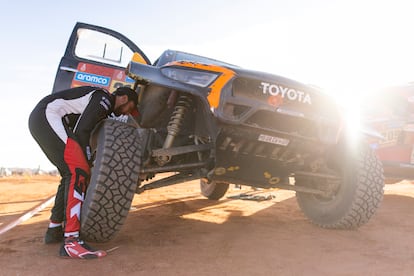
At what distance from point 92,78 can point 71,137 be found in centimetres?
303

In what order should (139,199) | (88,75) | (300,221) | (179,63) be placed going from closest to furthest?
(179,63), (300,221), (88,75), (139,199)

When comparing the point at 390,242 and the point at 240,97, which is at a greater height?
the point at 240,97

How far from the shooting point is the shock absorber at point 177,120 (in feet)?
11.1

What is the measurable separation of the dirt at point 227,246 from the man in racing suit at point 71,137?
167mm

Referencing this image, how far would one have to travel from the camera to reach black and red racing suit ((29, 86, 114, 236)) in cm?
316

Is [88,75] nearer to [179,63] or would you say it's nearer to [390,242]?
[179,63]

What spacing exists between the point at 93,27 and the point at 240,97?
3.96 meters

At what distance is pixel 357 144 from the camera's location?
155 inches

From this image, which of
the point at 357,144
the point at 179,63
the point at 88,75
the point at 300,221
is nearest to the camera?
the point at 179,63

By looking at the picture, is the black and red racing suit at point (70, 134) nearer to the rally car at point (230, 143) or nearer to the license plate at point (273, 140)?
the rally car at point (230, 143)

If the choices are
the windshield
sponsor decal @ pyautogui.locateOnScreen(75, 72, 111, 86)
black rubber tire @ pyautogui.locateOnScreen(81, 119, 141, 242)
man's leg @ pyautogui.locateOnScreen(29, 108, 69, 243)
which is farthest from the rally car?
sponsor decal @ pyautogui.locateOnScreen(75, 72, 111, 86)

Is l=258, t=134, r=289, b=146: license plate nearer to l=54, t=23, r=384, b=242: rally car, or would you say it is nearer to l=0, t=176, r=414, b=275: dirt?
l=54, t=23, r=384, b=242: rally car

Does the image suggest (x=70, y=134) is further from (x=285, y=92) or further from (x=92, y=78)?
(x=92, y=78)

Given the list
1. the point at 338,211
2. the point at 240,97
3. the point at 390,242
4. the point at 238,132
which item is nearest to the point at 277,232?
the point at 338,211
